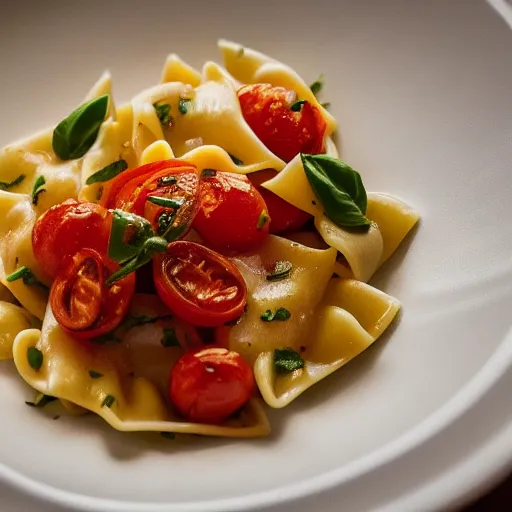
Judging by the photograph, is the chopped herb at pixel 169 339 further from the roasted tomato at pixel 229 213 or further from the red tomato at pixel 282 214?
the red tomato at pixel 282 214

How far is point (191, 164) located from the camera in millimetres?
3680

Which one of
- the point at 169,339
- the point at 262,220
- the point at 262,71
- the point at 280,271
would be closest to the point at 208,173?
the point at 262,220

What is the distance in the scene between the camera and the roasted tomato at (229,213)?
350 centimetres

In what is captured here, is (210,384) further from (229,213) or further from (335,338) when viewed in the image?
(229,213)

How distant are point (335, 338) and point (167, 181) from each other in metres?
1.11

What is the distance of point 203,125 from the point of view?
4.15 m

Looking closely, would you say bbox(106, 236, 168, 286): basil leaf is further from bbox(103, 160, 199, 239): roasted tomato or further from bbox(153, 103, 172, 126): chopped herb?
bbox(153, 103, 172, 126): chopped herb

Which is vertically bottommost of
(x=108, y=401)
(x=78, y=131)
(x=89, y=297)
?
(x=108, y=401)

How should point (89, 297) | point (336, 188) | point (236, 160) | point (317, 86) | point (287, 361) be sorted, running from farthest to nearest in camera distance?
point (317, 86), point (236, 160), point (336, 188), point (287, 361), point (89, 297)

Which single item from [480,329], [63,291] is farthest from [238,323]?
[480,329]

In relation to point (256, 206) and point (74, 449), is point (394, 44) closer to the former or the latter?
point (256, 206)

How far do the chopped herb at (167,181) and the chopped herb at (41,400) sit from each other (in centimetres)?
113

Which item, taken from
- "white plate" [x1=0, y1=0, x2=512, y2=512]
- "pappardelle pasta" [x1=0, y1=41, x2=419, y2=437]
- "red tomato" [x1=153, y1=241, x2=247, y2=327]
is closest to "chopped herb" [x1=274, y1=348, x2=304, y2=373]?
"pappardelle pasta" [x1=0, y1=41, x2=419, y2=437]

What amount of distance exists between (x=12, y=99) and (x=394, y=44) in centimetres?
250
